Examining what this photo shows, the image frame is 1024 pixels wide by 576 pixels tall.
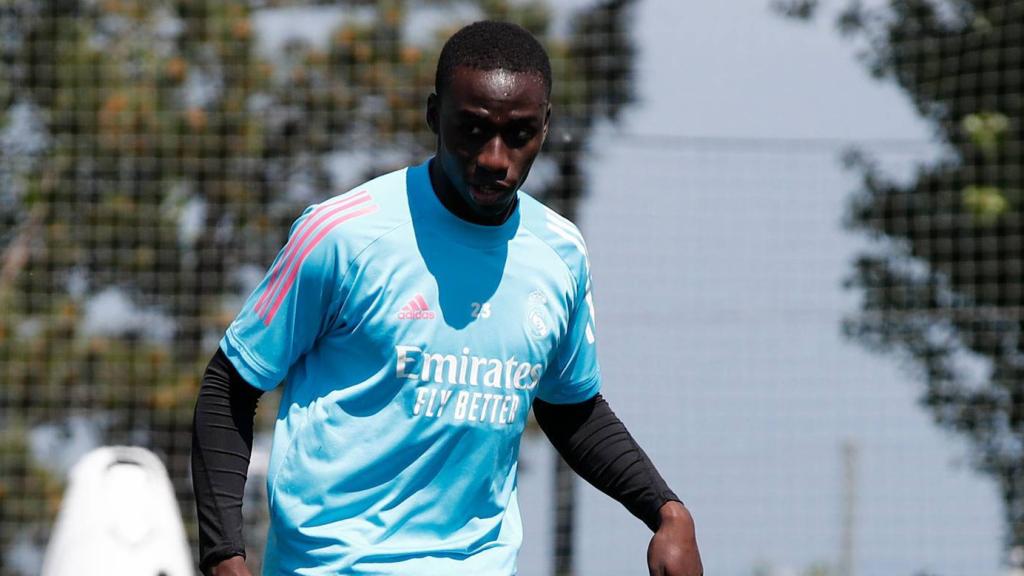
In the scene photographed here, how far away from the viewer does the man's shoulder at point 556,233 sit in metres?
2.62

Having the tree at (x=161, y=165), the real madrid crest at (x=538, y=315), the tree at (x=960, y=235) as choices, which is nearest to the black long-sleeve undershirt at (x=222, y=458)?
the real madrid crest at (x=538, y=315)

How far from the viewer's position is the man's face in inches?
94.2

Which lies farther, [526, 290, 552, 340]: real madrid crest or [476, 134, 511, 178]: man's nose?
[526, 290, 552, 340]: real madrid crest

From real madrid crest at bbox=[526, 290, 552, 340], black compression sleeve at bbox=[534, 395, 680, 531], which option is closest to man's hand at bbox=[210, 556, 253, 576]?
real madrid crest at bbox=[526, 290, 552, 340]

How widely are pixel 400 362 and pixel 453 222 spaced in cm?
24

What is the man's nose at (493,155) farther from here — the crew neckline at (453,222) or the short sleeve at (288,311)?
the short sleeve at (288,311)

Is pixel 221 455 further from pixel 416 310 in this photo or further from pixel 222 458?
pixel 416 310

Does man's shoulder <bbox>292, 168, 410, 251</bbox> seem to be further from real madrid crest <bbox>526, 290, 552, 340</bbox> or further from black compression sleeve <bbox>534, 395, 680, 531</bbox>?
black compression sleeve <bbox>534, 395, 680, 531</bbox>

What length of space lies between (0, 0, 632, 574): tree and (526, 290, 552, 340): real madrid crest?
8856 mm

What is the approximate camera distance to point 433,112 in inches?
100

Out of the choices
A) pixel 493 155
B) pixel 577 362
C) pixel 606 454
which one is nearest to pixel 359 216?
pixel 493 155

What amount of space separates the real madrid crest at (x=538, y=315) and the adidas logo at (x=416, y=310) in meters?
0.17

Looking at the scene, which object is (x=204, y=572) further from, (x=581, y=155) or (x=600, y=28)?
(x=600, y=28)

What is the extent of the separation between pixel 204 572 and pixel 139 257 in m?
10.2
